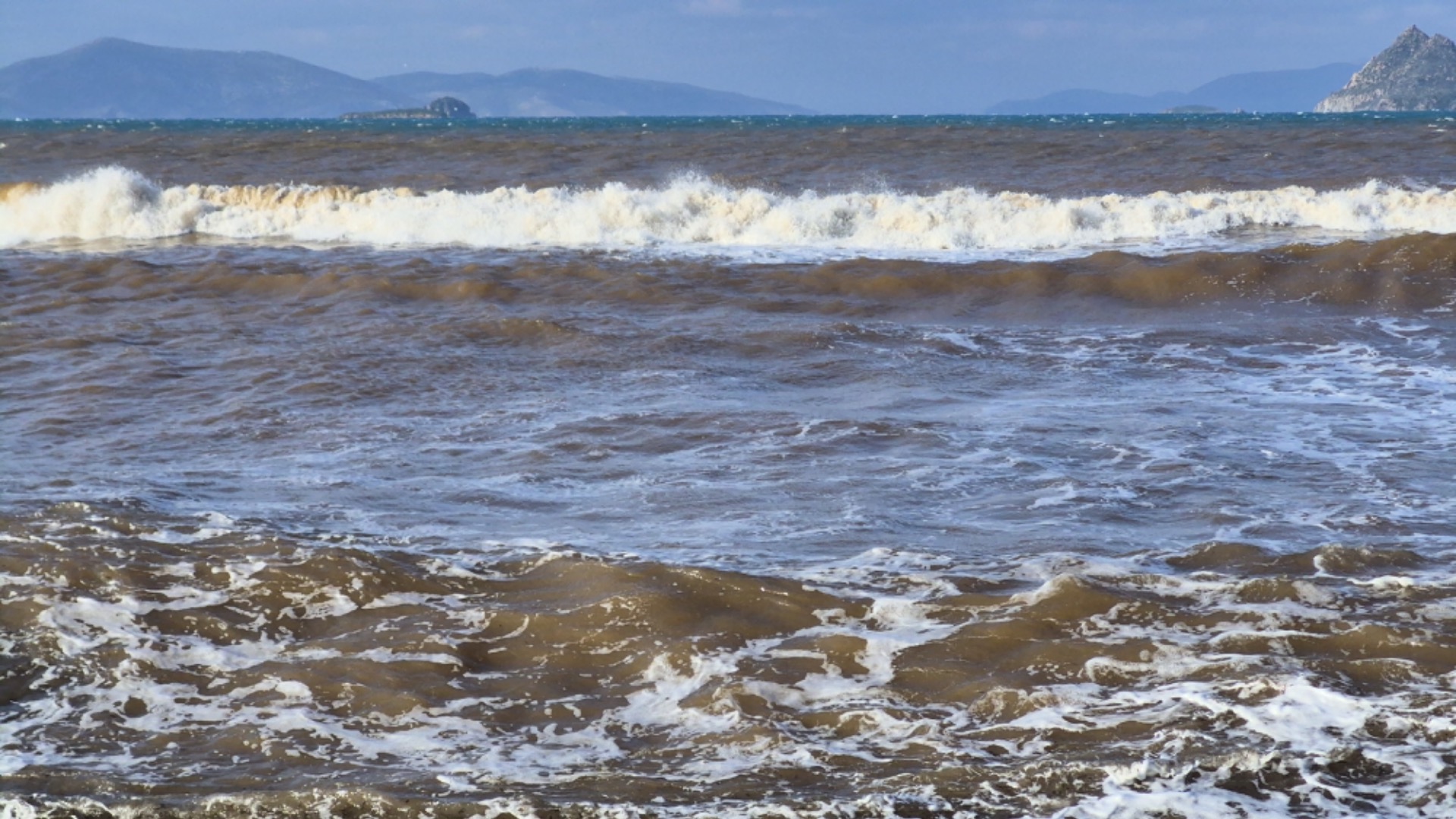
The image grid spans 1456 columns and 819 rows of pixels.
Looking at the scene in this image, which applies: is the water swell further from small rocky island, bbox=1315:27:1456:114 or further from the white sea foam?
small rocky island, bbox=1315:27:1456:114

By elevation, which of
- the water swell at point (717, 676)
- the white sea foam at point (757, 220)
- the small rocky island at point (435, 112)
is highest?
the small rocky island at point (435, 112)

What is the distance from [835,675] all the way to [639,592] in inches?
37.1

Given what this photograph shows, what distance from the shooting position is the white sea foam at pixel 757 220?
1634 centimetres

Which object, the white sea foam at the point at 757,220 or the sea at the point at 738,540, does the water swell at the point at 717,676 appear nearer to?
the sea at the point at 738,540

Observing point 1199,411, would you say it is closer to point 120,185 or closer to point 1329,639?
point 1329,639

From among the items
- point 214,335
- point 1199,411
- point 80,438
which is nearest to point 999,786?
point 1199,411

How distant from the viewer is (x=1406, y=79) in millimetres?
146500

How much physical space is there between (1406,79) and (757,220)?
505ft

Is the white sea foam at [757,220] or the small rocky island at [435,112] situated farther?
the small rocky island at [435,112]

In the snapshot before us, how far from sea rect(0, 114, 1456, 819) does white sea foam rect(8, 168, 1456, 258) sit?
273 centimetres

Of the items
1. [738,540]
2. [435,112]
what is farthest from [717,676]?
[435,112]

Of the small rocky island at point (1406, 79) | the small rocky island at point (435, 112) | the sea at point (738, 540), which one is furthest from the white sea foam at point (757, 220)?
the small rocky island at point (1406, 79)

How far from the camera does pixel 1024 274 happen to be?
13.0 meters

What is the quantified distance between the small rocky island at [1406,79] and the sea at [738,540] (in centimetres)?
14754
